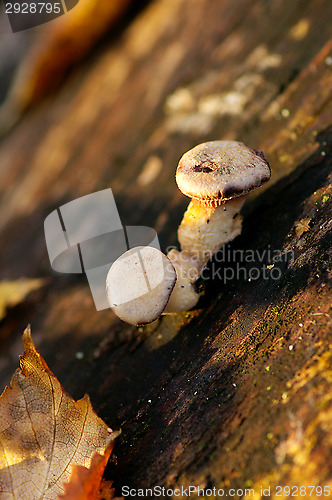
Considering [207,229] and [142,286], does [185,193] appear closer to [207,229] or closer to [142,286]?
[207,229]

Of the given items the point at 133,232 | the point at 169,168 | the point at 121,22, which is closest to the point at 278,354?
the point at 133,232

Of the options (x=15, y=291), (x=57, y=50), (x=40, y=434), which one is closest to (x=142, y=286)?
(x=40, y=434)

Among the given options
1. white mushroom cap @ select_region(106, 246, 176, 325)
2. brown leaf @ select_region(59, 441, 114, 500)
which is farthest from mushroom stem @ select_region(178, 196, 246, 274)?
brown leaf @ select_region(59, 441, 114, 500)

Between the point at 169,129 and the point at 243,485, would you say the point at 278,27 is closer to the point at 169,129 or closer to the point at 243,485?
the point at 169,129

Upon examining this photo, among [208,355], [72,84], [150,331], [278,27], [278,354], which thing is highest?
[278,27]

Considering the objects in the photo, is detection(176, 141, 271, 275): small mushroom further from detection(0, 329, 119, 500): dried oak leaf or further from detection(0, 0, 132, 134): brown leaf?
detection(0, 0, 132, 134): brown leaf

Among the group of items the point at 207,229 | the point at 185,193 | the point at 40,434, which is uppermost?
the point at 185,193

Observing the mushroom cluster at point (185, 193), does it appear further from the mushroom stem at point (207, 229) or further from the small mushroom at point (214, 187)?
the mushroom stem at point (207, 229)
